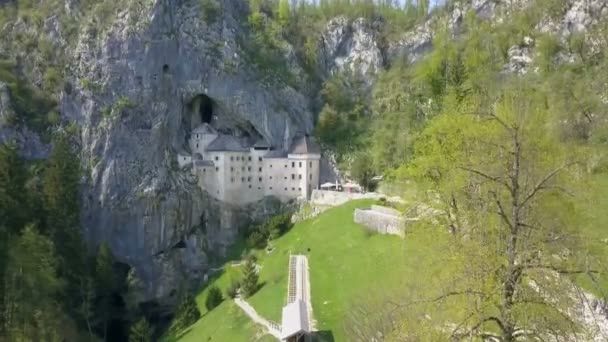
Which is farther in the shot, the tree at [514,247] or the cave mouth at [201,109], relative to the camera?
the cave mouth at [201,109]

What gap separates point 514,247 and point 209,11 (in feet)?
235

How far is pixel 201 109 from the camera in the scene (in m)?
75.2

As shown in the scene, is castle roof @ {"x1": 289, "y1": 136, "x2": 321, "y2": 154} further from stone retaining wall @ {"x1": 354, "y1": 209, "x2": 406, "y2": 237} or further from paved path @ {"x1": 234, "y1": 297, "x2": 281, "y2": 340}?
paved path @ {"x1": 234, "y1": 297, "x2": 281, "y2": 340}

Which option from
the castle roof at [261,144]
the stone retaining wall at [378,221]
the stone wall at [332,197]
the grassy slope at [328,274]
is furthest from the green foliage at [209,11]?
the stone retaining wall at [378,221]

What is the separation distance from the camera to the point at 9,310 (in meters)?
44.7

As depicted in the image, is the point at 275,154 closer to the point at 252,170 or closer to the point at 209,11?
the point at 252,170

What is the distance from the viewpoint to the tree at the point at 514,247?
30.1 ft

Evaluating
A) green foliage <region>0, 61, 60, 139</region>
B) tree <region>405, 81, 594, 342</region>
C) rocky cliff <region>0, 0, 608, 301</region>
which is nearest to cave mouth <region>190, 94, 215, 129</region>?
rocky cliff <region>0, 0, 608, 301</region>

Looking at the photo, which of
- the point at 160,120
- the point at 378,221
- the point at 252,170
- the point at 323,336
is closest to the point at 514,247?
the point at 323,336

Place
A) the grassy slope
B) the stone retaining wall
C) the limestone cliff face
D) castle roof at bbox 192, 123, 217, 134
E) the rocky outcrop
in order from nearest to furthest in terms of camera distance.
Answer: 1. the grassy slope
2. the stone retaining wall
3. the limestone cliff face
4. castle roof at bbox 192, 123, 217, 134
5. the rocky outcrop

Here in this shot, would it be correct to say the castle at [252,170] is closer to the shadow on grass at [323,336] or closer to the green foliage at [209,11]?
the green foliage at [209,11]

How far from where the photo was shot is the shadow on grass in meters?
28.2

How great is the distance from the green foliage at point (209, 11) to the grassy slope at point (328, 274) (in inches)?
1409

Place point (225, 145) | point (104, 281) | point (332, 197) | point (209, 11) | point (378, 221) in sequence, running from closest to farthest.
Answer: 1. point (378, 221)
2. point (104, 281)
3. point (332, 197)
4. point (225, 145)
5. point (209, 11)
